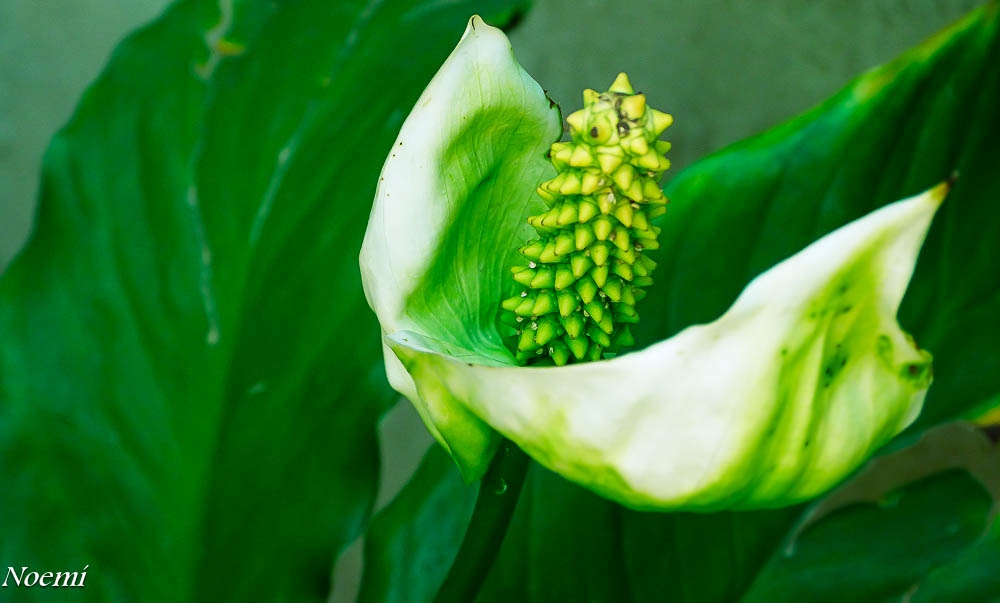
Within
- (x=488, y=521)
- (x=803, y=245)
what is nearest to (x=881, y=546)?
(x=803, y=245)

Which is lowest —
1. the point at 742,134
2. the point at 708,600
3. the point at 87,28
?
the point at 708,600

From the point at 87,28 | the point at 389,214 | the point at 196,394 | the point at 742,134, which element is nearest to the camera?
the point at 389,214

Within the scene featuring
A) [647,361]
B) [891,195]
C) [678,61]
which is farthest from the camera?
[678,61]

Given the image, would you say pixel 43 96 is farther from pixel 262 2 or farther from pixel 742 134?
pixel 742 134

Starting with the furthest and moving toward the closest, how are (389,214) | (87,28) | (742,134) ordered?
(742,134) < (87,28) < (389,214)

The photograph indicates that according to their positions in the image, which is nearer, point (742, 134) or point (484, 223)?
point (484, 223)

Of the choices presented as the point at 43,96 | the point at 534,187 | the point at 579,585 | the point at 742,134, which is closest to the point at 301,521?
the point at 579,585

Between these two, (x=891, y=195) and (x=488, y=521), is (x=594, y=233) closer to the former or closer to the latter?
(x=488, y=521)
